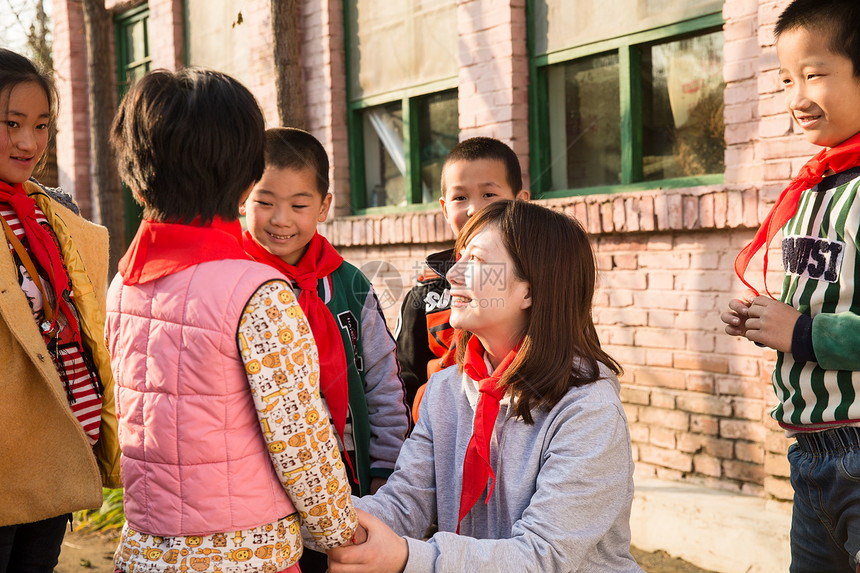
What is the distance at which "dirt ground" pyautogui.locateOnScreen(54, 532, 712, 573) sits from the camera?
3674 millimetres

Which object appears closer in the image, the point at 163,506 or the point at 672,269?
the point at 163,506

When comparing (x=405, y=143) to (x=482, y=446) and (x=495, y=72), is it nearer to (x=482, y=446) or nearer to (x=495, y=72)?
(x=495, y=72)

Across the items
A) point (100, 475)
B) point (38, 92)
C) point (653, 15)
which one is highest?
point (653, 15)

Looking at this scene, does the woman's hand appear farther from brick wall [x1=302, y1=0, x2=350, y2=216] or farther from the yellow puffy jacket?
brick wall [x1=302, y1=0, x2=350, y2=216]

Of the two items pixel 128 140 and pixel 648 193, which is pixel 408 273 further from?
pixel 128 140

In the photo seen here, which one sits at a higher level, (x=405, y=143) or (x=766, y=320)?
(x=405, y=143)

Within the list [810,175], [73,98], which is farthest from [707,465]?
[73,98]

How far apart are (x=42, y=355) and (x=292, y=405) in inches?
37.3

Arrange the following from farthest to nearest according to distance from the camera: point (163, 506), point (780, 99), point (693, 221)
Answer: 1. point (693, 221)
2. point (780, 99)
3. point (163, 506)

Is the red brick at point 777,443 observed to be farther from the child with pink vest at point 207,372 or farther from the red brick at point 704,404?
the child with pink vest at point 207,372

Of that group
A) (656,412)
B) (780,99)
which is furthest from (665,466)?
(780,99)

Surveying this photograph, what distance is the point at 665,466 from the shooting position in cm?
410

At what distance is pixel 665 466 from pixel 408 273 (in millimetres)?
2199

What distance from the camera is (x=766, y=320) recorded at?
6.58 feet
